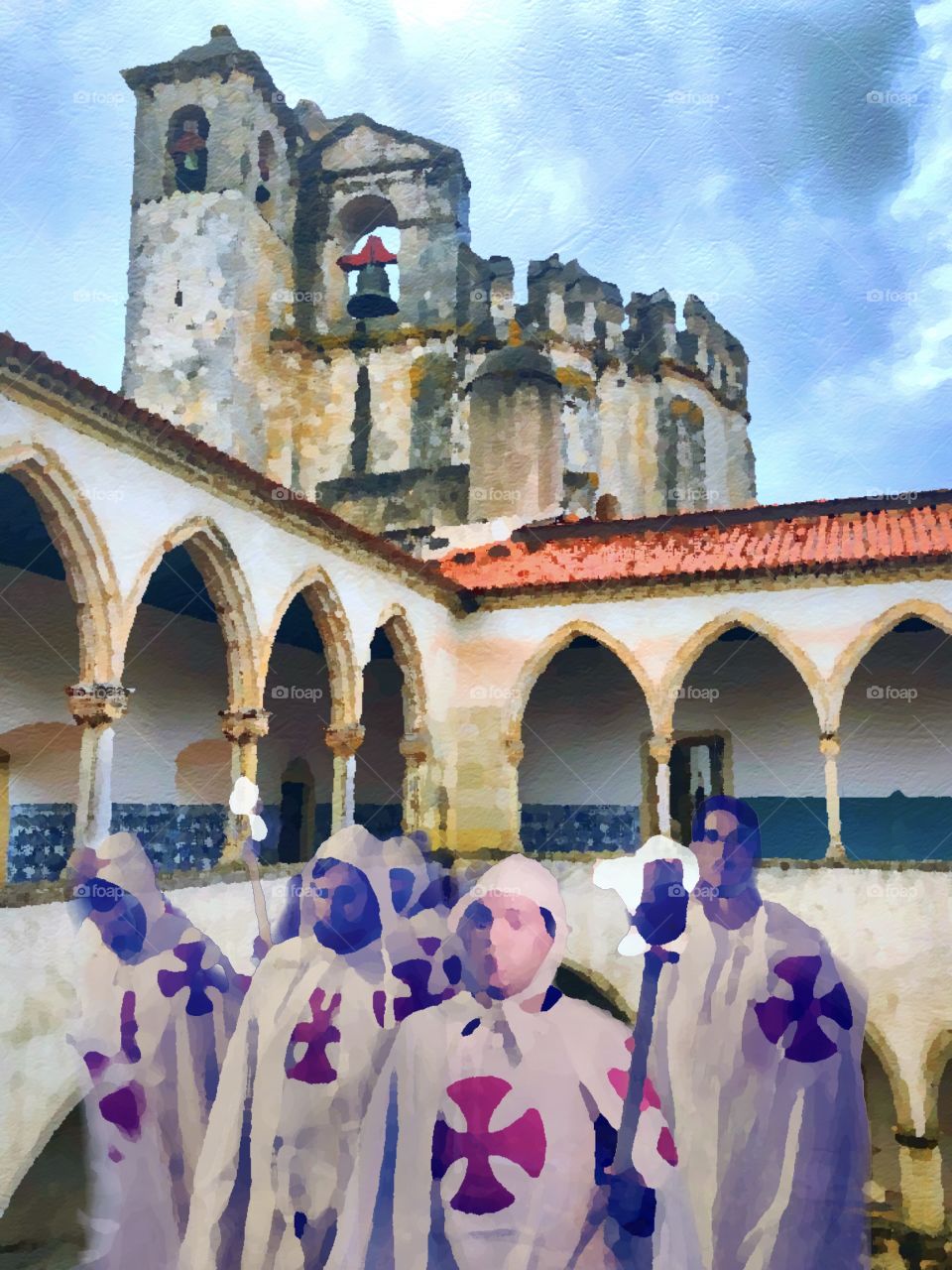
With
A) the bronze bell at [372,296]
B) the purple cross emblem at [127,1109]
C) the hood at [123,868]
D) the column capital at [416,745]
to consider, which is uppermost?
the bronze bell at [372,296]

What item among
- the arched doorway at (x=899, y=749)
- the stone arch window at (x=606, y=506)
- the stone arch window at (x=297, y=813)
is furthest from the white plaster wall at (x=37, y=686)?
the stone arch window at (x=606, y=506)

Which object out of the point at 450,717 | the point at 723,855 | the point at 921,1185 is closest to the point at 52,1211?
the point at 450,717

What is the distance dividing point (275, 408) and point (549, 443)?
336 inches

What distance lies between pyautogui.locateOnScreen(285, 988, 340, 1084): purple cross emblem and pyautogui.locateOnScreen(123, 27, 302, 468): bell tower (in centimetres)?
1866

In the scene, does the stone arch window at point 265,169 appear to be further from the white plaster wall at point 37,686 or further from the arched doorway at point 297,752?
the white plaster wall at point 37,686

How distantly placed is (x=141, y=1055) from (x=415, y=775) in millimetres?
5349

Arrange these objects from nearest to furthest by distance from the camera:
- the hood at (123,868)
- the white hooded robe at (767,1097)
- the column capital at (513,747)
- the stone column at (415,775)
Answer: the white hooded robe at (767,1097) < the hood at (123,868) < the stone column at (415,775) < the column capital at (513,747)

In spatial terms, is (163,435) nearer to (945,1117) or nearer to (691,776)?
(691,776)

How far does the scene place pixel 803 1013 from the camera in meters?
5.31

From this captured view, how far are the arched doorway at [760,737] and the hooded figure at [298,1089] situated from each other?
7.56 metres

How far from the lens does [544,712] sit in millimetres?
12891

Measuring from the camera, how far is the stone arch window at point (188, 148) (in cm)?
2314

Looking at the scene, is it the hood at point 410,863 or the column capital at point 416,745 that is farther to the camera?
the column capital at point 416,745

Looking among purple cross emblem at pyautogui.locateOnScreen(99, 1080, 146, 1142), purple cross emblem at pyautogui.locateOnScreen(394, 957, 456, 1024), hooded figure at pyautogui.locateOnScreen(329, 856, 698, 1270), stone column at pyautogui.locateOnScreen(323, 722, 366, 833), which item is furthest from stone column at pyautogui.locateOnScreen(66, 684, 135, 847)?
hooded figure at pyautogui.locateOnScreen(329, 856, 698, 1270)
